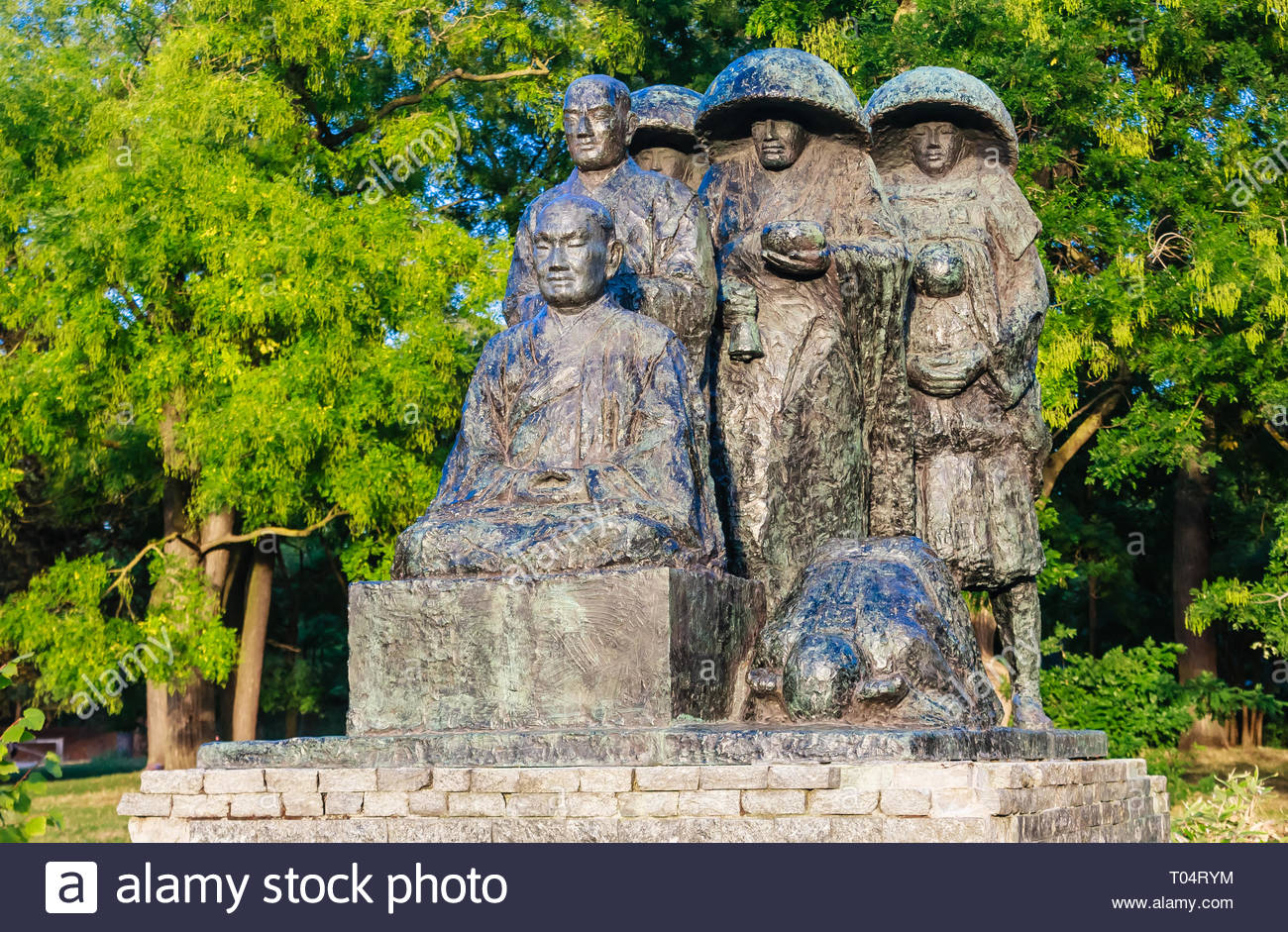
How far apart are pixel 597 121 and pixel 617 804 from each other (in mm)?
3326

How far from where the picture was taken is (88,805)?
19547 millimetres

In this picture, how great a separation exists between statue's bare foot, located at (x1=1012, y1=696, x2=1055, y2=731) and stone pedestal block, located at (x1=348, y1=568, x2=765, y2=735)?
7.78 ft

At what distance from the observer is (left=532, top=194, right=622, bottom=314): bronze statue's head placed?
6.73 meters

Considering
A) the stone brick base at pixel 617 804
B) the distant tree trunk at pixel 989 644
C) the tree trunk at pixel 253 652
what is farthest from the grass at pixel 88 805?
the distant tree trunk at pixel 989 644

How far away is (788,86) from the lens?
813 cm

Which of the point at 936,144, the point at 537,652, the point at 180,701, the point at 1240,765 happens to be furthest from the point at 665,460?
the point at 1240,765

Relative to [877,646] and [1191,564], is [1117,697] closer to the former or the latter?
[1191,564]

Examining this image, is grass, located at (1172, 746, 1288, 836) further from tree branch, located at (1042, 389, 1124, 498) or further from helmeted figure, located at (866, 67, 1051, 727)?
helmeted figure, located at (866, 67, 1051, 727)

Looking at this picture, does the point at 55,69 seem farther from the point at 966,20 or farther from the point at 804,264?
the point at 804,264

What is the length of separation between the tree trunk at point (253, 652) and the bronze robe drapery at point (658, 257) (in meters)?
10.4

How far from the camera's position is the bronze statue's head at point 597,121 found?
7.58 m

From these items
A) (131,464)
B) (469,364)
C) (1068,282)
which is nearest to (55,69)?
(131,464)

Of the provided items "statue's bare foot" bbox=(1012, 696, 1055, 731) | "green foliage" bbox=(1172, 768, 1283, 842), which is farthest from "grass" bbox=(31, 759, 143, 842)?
"green foliage" bbox=(1172, 768, 1283, 842)

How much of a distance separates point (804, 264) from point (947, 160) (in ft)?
4.72
